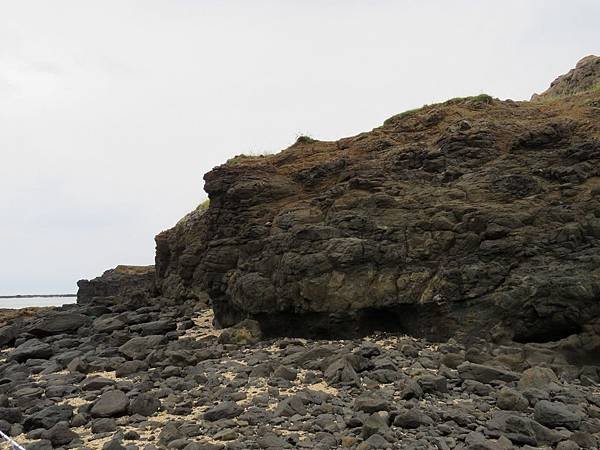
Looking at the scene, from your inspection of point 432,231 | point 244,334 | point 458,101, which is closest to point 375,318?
point 432,231

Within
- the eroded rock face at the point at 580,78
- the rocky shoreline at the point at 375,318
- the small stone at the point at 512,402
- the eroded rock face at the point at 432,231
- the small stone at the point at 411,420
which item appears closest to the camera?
the small stone at the point at 411,420

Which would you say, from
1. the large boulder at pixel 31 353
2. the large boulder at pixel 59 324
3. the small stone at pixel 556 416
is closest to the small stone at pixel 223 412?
the small stone at pixel 556 416

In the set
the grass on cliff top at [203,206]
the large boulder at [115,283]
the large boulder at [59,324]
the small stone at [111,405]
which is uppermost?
the grass on cliff top at [203,206]

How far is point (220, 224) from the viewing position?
18.7 meters

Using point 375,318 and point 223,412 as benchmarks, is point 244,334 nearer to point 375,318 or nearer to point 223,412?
point 375,318

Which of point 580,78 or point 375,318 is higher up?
point 580,78

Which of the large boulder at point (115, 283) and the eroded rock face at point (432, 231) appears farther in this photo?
the large boulder at point (115, 283)

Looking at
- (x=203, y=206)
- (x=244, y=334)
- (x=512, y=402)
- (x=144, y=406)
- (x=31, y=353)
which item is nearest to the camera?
(x=512, y=402)

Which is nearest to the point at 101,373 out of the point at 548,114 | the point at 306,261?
the point at 306,261

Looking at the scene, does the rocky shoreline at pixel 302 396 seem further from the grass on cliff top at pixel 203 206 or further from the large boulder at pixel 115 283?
the large boulder at pixel 115 283

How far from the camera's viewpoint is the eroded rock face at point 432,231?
11984mm

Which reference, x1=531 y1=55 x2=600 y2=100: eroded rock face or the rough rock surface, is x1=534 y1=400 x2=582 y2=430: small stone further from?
x1=531 y1=55 x2=600 y2=100: eroded rock face

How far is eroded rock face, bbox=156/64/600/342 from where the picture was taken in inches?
472

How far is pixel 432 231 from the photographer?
13.8m
